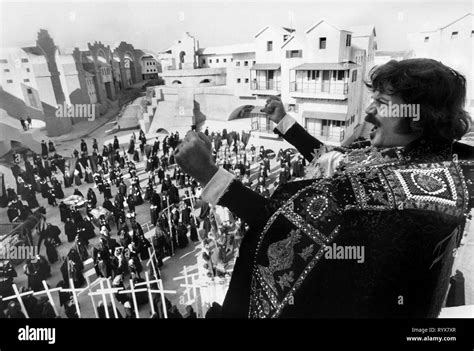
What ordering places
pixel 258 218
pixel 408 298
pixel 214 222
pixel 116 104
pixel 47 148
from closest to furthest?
1. pixel 258 218
2. pixel 408 298
3. pixel 214 222
4. pixel 116 104
5. pixel 47 148

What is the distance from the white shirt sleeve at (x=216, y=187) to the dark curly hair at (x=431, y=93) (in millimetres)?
571

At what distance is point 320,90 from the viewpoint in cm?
329

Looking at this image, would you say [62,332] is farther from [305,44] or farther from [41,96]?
[41,96]

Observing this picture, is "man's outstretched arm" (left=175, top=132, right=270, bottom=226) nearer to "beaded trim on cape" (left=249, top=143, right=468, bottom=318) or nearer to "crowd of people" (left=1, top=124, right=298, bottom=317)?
"beaded trim on cape" (left=249, top=143, right=468, bottom=318)

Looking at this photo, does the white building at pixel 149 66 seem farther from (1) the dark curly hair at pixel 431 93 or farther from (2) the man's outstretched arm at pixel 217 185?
(1) the dark curly hair at pixel 431 93

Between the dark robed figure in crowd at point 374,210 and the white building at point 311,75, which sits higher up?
the white building at point 311,75

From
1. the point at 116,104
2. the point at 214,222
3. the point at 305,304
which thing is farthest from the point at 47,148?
the point at 305,304

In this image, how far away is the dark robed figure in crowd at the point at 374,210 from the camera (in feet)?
2.63

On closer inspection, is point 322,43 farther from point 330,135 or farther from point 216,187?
point 216,187

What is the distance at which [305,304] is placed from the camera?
89 centimetres

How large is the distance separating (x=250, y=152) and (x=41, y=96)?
3139mm

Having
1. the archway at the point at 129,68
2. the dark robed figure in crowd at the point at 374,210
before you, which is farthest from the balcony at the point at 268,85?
the dark robed figure in crowd at the point at 374,210

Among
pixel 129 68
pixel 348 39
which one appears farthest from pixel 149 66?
pixel 348 39

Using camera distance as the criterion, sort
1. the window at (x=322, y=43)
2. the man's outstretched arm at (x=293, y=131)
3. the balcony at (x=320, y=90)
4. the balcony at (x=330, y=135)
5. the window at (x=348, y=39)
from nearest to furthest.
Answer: the man's outstretched arm at (x=293, y=131) < the window at (x=348, y=39) < the window at (x=322, y=43) < the balcony at (x=330, y=135) < the balcony at (x=320, y=90)
